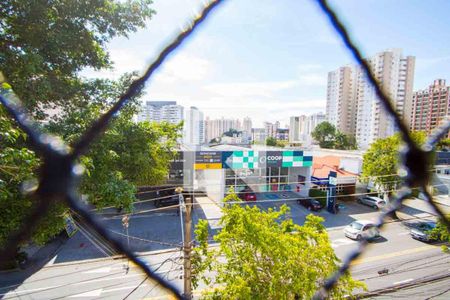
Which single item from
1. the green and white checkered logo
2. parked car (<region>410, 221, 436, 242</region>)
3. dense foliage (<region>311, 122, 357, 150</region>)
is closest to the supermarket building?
the green and white checkered logo

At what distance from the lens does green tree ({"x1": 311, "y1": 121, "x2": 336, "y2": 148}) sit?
121 feet

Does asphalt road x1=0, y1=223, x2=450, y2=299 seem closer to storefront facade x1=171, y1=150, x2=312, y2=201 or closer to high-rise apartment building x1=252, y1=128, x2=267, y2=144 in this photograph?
storefront facade x1=171, y1=150, x2=312, y2=201

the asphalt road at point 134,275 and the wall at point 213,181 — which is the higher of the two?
the wall at point 213,181

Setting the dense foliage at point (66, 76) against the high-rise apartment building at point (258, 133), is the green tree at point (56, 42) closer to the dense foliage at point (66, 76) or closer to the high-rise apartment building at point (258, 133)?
the dense foliage at point (66, 76)

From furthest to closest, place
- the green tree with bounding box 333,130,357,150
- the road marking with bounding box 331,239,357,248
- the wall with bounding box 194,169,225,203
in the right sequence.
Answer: the green tree with bounding box 333,130,357,150, the wall with bounding box 194,169,225,203, the road marking with bounding box 331,239,357,248

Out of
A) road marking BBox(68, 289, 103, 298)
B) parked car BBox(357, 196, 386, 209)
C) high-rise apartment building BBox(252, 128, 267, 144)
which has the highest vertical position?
high-rise apartment building BBox(252, 128, 267, 144)

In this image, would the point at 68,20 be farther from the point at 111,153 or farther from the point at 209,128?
the point at 209,128

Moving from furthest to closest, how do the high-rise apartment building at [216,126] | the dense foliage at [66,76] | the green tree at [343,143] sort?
the high-rise apartment building at [216,126]
the green tree at [343,143]
the dense foliage at [66,76]

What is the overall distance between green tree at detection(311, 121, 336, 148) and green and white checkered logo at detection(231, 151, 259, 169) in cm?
2578

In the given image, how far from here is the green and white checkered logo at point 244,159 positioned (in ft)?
45.1

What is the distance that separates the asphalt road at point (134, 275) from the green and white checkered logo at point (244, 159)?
5912 mm

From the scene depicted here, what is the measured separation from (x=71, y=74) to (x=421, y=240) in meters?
13.5

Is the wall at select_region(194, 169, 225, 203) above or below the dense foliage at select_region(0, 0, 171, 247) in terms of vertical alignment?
below

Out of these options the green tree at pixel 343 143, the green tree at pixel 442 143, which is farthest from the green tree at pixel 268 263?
the green tree at pixel 343 143
